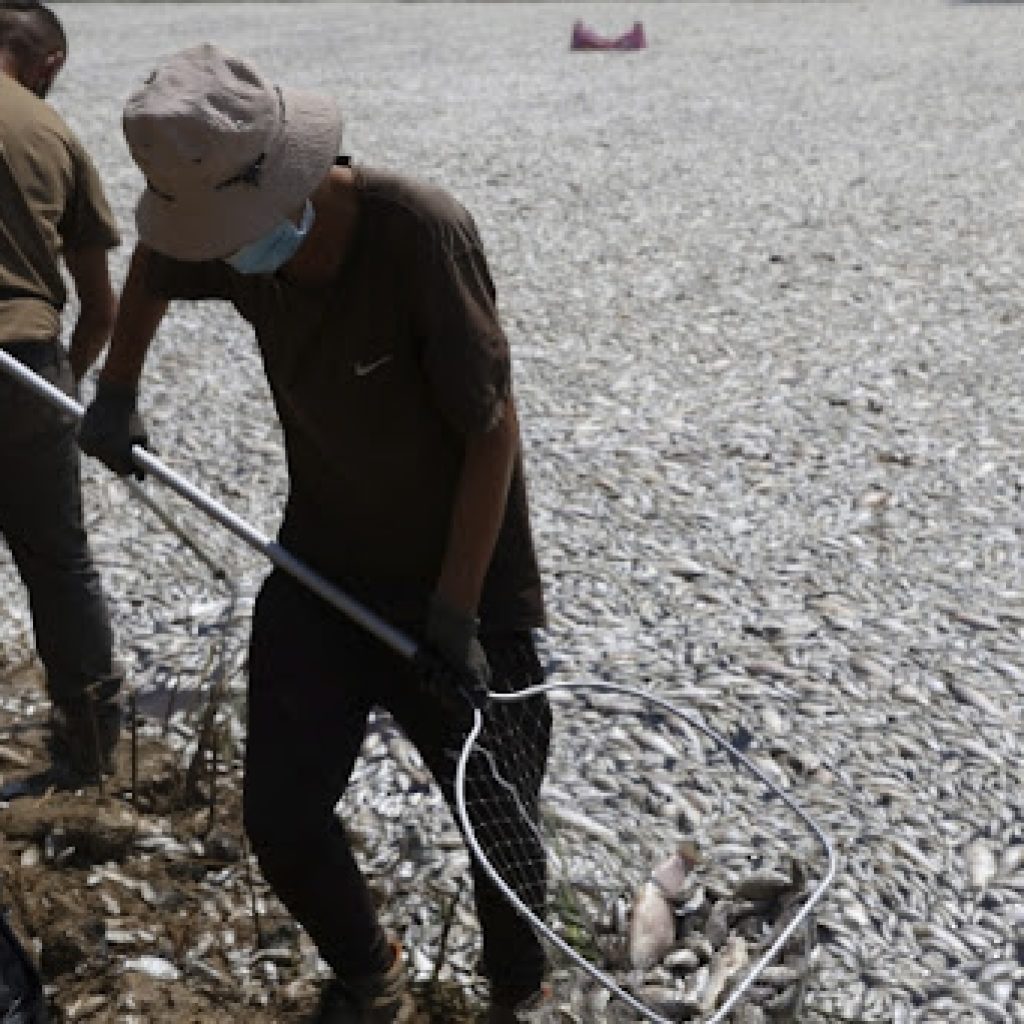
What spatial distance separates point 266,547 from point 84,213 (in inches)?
44.4

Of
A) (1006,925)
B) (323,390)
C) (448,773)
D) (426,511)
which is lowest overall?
(1006,925)

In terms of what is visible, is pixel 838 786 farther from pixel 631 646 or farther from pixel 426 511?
pixel 426 511

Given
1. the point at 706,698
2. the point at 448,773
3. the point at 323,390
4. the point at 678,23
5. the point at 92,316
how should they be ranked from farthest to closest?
the point at 678,23, the point at 706,698, the point at 92,316, the point at 448,773, the point at 323,390

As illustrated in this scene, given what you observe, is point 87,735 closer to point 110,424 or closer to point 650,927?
point 110,424

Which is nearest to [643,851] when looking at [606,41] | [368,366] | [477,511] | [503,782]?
[503,782]

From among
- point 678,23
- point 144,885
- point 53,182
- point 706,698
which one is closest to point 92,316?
point 53,182

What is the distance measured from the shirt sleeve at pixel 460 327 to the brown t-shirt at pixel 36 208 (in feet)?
4.34

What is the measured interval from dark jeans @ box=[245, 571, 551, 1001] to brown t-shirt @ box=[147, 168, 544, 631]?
0.09 metres

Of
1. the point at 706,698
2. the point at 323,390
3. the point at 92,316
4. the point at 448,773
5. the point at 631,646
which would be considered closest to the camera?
the point at 323,390

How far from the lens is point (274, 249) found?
2.25 meters

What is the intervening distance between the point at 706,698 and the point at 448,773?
1541 mm

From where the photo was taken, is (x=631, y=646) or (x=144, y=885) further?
(x=631, y=646)

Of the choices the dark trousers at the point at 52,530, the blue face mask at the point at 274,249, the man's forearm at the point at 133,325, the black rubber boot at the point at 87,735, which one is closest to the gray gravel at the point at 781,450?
the black rubber boot at the point at 87,735

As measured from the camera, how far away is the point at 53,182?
3303 mm
